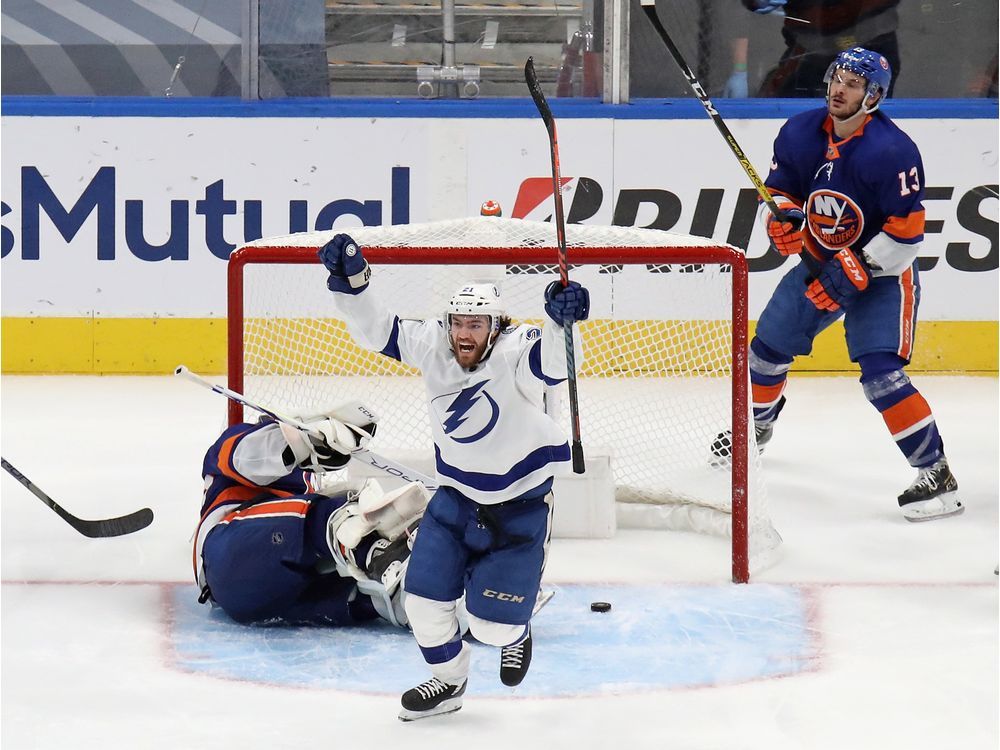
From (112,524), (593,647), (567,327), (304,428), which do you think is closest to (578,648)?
(593,647)

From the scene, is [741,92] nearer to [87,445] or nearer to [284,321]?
[284,321]

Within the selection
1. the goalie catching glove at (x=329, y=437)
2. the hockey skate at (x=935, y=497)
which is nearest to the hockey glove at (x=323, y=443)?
the goalie catching glove at (x=329, y=437)

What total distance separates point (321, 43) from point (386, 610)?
10.9 ft

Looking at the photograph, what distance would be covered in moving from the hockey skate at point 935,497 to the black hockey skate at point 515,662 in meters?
1.75

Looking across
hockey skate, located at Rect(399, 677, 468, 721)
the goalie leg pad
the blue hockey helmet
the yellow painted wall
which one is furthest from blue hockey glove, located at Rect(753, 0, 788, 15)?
hockey skate, located at Rect(399, 677, 468, 721)

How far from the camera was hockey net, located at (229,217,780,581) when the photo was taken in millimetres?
3875

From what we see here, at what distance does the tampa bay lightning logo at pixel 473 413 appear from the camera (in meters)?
2.88

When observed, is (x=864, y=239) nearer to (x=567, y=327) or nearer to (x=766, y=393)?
(x=766, y=393)

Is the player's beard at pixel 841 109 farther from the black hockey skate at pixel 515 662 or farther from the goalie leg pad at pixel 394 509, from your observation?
the black hockey skate at pixel 515 662

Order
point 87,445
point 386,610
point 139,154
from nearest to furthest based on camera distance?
1. point 386,610
2. point 87,445
3. point 139,154

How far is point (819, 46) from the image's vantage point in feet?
20.0

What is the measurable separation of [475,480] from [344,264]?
0.48 m

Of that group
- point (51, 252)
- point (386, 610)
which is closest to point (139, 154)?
point (51, 252)

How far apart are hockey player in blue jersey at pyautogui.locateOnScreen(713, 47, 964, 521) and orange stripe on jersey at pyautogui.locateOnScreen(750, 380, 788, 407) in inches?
8.6
